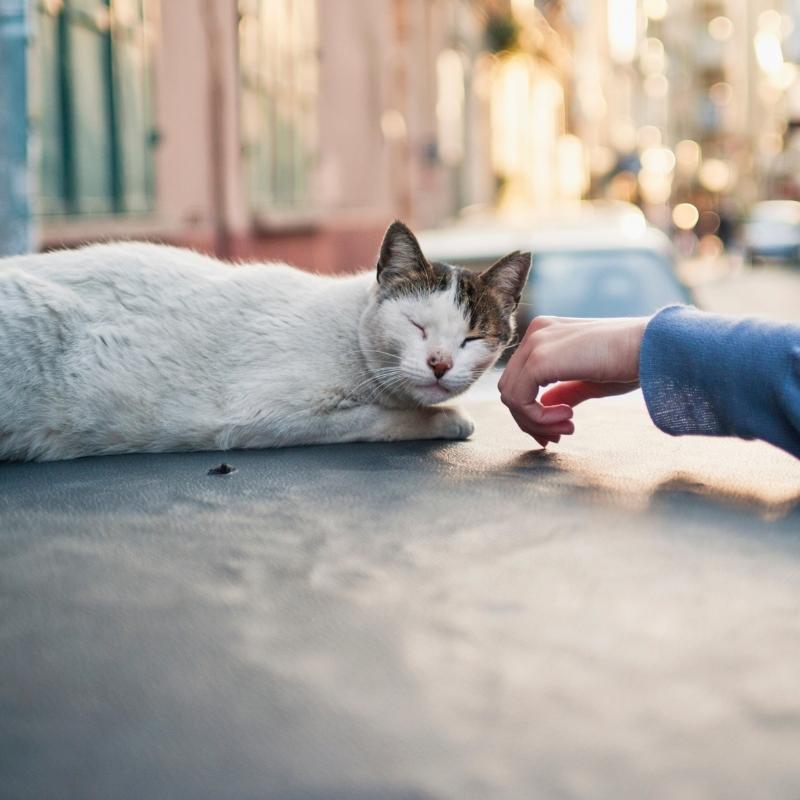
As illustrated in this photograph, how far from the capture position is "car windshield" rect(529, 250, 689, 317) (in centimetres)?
489

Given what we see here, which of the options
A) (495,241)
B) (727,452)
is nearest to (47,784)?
(727,452)

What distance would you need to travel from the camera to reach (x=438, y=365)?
248 cm

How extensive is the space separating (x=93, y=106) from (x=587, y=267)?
3.39 m

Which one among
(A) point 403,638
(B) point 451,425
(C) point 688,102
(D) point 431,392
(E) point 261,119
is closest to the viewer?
(A) point 403,638

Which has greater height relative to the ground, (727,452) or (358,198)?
(358,198)

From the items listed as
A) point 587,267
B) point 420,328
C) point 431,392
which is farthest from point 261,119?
point 431,392

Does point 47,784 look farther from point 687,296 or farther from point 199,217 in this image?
point 199,217

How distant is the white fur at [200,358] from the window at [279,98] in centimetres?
692

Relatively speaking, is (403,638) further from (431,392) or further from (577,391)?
(431,392)

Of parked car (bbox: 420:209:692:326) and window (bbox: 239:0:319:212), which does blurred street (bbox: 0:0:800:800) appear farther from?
window (bbox: 239:0:319:212)

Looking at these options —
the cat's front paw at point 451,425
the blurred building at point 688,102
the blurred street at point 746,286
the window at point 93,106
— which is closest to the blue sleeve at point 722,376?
the cat's front paw at point 451,425

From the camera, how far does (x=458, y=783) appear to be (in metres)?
0.82

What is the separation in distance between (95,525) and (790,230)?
33.4 m

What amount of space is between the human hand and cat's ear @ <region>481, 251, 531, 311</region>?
0.64 m
